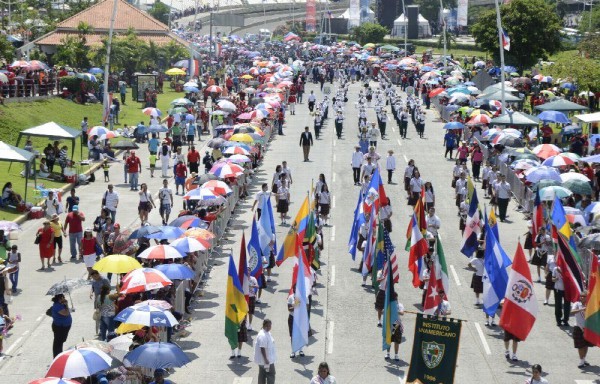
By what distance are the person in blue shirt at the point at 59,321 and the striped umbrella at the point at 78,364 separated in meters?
4.06

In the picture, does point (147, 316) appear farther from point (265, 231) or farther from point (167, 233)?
point (265, 231)

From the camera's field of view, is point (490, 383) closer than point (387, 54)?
Yes

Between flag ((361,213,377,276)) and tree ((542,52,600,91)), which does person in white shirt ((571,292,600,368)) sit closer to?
flag ((361,213,377,276))

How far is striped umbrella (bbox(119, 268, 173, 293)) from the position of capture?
22016 mm

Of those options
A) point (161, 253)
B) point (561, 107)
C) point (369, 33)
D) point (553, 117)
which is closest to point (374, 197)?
point (161, 253)

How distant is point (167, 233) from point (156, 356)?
8.61m

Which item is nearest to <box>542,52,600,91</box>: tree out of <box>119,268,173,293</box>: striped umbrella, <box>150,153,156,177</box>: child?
<box>150,153,156,177</box>: child

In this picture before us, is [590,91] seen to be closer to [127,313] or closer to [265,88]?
[265,88]

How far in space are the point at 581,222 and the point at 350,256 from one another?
19.7ft

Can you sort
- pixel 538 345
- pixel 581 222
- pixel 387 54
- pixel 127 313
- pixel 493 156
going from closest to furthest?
pixel 127 313
pixel 538 345
pixel 581 222
pixel 493 156
pixel 387 54

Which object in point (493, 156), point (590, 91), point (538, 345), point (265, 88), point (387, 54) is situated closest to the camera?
point (538, 345)

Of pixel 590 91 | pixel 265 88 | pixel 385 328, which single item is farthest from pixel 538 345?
pixel 265 88

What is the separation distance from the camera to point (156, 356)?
1797 cm

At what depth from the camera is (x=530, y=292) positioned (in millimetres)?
22031
